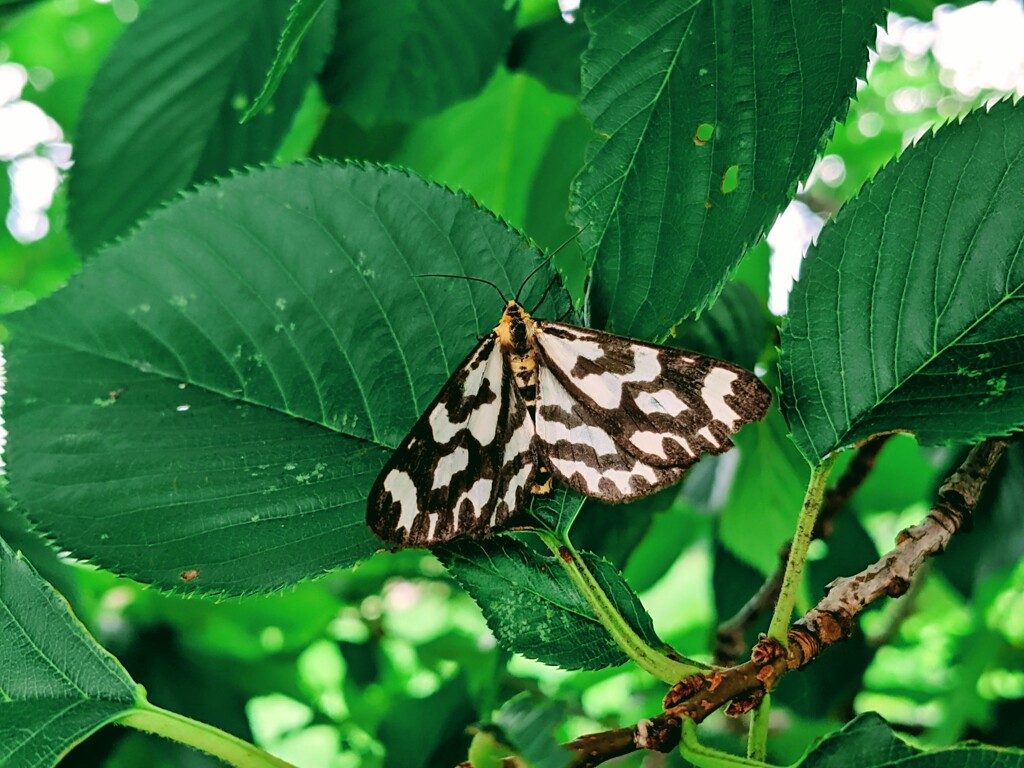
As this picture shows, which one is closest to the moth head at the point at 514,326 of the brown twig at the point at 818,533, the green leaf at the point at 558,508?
the green leaf at the point at 558,508

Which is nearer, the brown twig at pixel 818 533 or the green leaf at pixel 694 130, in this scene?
the green leaf at pixel 694 130

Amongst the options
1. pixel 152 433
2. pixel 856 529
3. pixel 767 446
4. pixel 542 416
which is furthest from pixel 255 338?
pixel 856 529

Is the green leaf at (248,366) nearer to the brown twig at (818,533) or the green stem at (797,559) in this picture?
the green stem at (797,559)

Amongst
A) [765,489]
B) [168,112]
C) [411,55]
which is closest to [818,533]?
[765,489]

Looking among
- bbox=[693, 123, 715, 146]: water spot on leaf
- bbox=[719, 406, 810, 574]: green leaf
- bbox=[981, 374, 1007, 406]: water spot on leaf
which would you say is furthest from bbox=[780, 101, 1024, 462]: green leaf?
bbox=[719, 406, 810, 574]: green leaf

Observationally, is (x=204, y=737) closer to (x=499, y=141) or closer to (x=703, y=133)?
(x=703, y=133)

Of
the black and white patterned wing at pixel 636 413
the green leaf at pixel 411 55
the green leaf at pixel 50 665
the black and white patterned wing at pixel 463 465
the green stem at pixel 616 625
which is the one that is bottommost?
the green leaf at pixel 50 665
